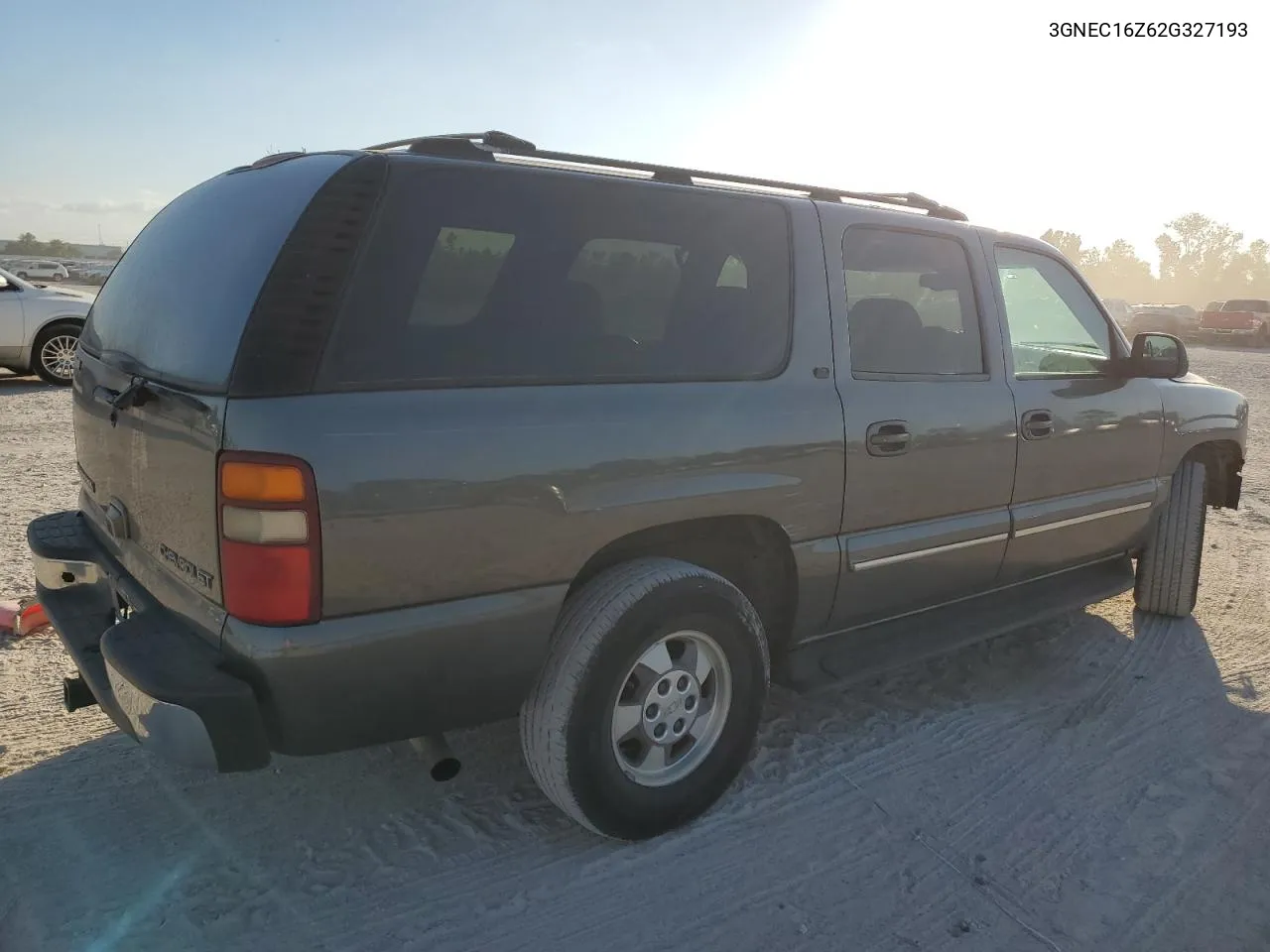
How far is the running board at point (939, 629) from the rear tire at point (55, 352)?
1081 cm

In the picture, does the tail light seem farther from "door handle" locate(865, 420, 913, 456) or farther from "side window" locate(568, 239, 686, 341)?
"door handle" locate(865, 420, 913, 456)

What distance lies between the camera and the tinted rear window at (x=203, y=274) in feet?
6.85

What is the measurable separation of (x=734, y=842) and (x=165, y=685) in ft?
5.34

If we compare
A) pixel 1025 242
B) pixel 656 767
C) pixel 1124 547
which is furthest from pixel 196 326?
pixel 1124 547

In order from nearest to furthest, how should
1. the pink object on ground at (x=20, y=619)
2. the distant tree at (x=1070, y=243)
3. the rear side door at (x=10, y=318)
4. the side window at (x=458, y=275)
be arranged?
1. the side window at (x=458, y=275)
2. the pink object on ground at (x=20, y=619)
3. the rear side door at (x=10, y=318)
4. the distant tree at (x=1070, y=243)

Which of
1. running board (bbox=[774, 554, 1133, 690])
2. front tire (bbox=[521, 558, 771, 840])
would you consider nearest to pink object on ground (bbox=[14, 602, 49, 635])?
front tire (bbox=[521, 558, 771, 840])

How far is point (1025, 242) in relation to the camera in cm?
372

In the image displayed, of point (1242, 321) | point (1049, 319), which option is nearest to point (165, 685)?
point (1049, 319)

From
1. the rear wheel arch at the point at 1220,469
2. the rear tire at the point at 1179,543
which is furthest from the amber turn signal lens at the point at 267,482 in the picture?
the rear wheel arch at the point at 1220,469

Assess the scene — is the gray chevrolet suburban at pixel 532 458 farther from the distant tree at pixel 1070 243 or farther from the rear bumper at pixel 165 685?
the distant tree at pixel 1070 243

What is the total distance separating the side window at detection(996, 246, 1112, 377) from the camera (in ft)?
11.8

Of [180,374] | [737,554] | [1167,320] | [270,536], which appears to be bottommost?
[737,554]

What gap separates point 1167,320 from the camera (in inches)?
1181

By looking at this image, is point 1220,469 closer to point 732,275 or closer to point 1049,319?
point 1049,319
